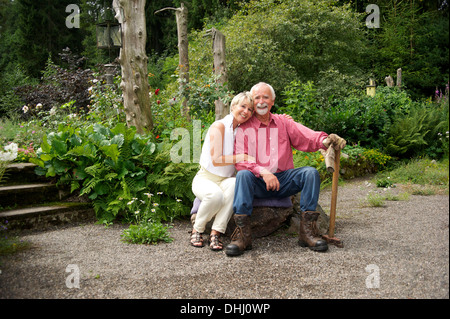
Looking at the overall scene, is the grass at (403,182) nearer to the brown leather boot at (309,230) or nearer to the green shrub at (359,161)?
the green shrub at (359,161)

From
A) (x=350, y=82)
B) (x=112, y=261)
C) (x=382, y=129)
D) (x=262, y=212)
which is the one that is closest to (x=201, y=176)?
(x=262, y=212)

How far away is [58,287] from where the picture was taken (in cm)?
256

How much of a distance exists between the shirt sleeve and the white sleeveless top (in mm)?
538

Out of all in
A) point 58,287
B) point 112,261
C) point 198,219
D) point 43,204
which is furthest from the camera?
point 43,204

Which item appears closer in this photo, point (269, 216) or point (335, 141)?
point (335, 141)

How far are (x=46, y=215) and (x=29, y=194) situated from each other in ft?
1.41

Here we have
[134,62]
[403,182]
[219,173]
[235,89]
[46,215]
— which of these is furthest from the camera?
[235,89]

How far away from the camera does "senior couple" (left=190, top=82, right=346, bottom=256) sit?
347 cm

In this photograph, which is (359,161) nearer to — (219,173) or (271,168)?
(271,168)

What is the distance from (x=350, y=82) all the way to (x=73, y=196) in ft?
33.7

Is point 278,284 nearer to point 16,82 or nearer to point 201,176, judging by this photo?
point 201,176

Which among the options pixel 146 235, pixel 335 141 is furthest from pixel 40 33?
pixel 335 141

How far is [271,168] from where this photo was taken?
367 cm

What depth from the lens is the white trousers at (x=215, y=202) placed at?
3.55 m
